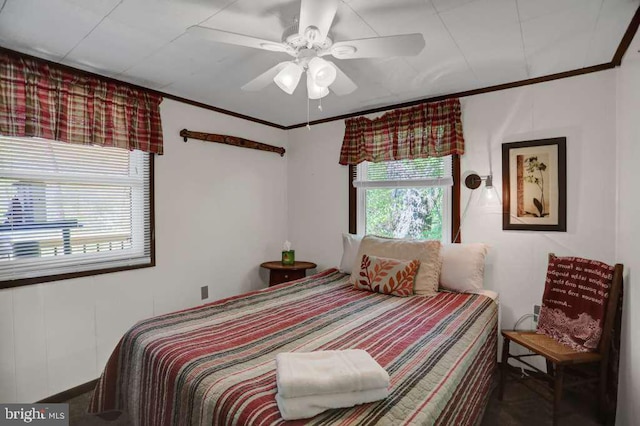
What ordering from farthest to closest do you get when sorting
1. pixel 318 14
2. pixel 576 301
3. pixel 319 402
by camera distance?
pixel 576 301
pixel 318 14
pixel 319 402

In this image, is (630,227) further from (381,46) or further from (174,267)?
(174,267)

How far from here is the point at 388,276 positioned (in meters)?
2.44

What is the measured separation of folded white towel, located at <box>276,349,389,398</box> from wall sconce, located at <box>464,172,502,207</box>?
198 cm

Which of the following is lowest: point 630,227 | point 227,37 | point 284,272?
point 284,272

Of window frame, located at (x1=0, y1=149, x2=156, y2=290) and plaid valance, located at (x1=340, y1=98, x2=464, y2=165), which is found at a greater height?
plaid valance, located at (x1=340, y1=98, x2=464, y2=165)

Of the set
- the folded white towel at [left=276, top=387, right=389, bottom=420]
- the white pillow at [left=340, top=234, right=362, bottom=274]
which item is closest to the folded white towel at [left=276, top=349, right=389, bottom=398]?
the folded white towel at [left=276, top=387, right=389, bottom=420]

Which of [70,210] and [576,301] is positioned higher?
[70,210]

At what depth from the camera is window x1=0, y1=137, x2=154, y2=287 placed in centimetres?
210

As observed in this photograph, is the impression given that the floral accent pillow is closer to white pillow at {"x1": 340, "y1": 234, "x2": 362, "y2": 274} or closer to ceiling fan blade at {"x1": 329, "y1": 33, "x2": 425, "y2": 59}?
white pillow at {"x1": 340, "y1": 234, "x2": 362, "y2": 274}

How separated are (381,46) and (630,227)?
1706 mm

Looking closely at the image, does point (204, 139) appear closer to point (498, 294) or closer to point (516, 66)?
point (516, 66)

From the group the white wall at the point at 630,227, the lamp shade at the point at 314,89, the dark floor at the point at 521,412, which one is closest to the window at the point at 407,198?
the white wall at the point at 630,227

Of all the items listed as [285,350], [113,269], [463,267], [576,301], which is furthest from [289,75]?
[576,301]

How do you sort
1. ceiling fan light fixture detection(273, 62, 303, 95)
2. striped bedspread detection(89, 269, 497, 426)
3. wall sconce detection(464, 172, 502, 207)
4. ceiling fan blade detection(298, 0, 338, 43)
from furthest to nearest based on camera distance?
wall sconce detection(464, 172, 502, 207) < ceiling fan light fixture detection(273, 62, 303, 95) < ceiling fan blade detection(298, 0, 338, 43) < striped bedspread detection(89, 269, 497, 426)
